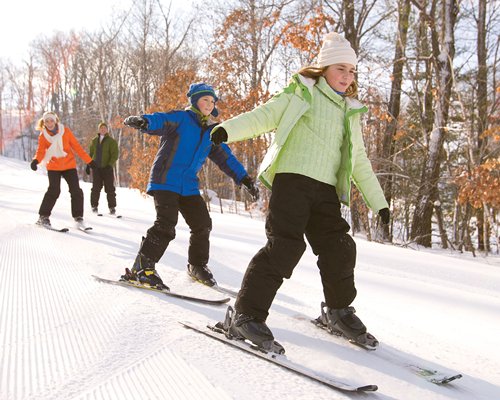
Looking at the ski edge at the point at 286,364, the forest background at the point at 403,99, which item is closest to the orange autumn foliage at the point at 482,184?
the forest background at the point at 403,99

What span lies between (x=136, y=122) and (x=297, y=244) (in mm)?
1455

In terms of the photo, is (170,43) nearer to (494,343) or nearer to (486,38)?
(486,38)

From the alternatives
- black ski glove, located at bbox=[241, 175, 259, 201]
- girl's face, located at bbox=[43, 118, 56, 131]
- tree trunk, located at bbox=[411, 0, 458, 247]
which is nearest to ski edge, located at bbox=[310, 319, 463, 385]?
black ski glove, located at bbox=[241, 175, 259, 201]

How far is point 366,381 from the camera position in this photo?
182 cm

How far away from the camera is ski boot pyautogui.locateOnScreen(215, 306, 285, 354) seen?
6.60ft

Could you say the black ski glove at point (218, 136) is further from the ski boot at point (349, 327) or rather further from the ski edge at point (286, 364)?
the ski boot at point (349, 327)

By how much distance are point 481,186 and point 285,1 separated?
259 inches

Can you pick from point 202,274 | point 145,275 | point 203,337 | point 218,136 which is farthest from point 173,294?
point 218,136

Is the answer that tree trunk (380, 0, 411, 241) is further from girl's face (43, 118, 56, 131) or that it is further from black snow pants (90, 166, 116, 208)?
girl's face (43, 118, 56, 131)

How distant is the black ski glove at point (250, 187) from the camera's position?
121 inches

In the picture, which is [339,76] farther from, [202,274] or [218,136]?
[202,274]

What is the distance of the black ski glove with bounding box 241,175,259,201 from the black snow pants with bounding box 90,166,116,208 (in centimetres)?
564

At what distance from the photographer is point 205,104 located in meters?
3.31

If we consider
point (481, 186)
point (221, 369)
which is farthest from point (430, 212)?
point (221, 369)
